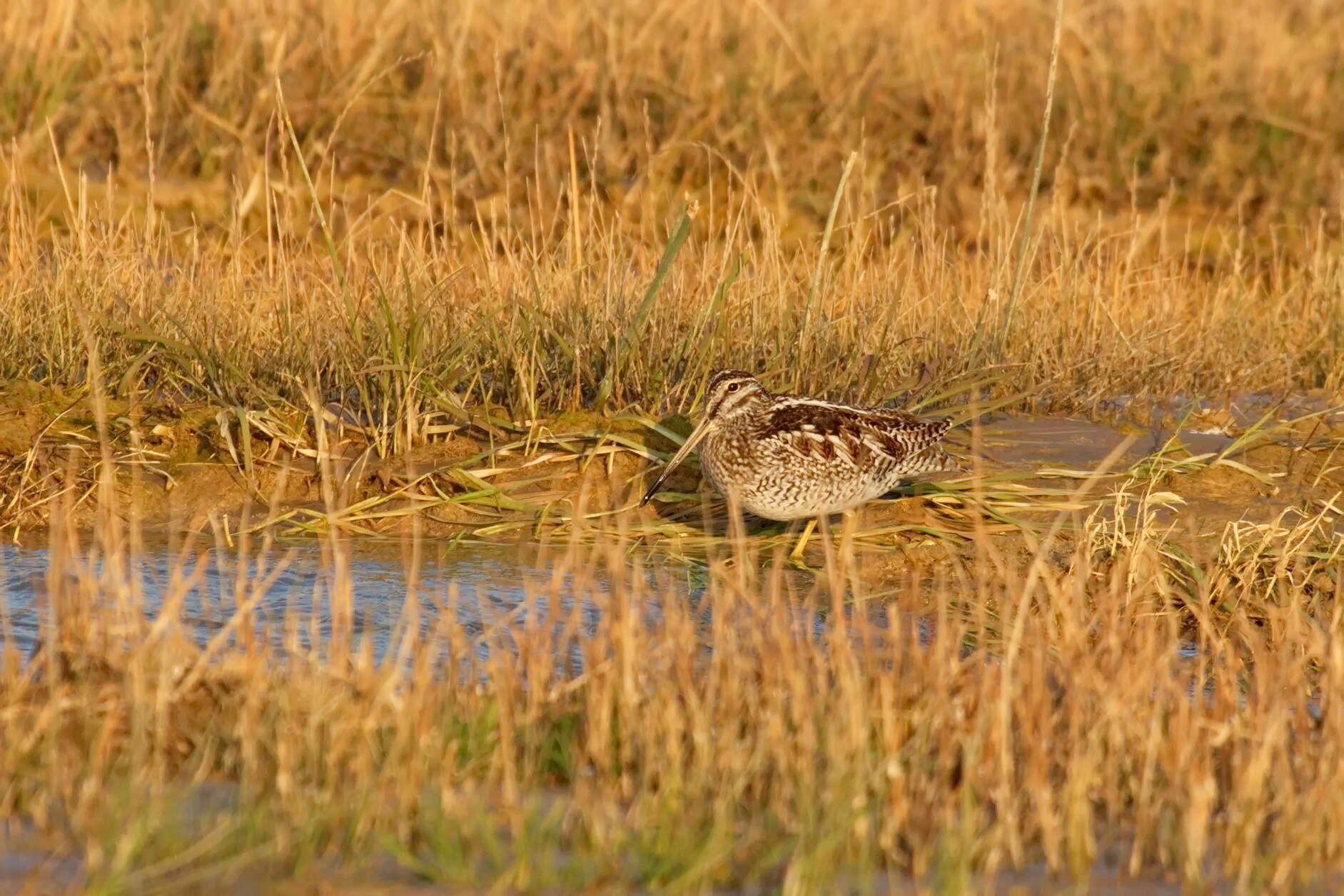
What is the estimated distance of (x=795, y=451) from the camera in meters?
5.80

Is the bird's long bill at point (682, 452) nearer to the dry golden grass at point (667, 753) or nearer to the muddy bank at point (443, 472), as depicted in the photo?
the muddy bank at point (443, 472)

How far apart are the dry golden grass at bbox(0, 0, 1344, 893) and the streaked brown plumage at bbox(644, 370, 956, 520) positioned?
0.23m

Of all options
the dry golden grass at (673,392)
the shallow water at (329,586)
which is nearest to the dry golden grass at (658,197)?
the dry golden grass at (673,392)

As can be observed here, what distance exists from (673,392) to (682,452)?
0.79 meters

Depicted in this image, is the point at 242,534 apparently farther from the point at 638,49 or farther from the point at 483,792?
the point at 638,49

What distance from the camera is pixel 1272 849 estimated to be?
3.49 metres

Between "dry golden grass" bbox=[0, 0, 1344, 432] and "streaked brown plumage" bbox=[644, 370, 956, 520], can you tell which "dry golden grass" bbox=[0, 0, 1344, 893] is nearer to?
"dry golden grass" bbox=[0, 0, 1344, 432]

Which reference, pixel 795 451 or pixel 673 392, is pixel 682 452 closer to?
pixel 795 451

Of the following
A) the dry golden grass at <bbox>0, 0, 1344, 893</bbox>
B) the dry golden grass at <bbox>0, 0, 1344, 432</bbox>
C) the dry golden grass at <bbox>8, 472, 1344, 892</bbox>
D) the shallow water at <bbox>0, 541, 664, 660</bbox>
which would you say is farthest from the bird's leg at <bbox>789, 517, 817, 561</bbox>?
the dry golden grass at <bbox>8, 472, 1344, 892</bbox>

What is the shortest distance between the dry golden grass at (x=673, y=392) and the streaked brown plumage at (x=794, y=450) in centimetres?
23

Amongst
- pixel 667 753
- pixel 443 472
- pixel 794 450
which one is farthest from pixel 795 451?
pixel 667 753

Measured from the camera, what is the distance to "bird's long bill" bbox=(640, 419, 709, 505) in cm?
596

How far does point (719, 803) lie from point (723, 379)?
263 cm

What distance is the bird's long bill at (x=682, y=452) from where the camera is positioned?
19.6ft
